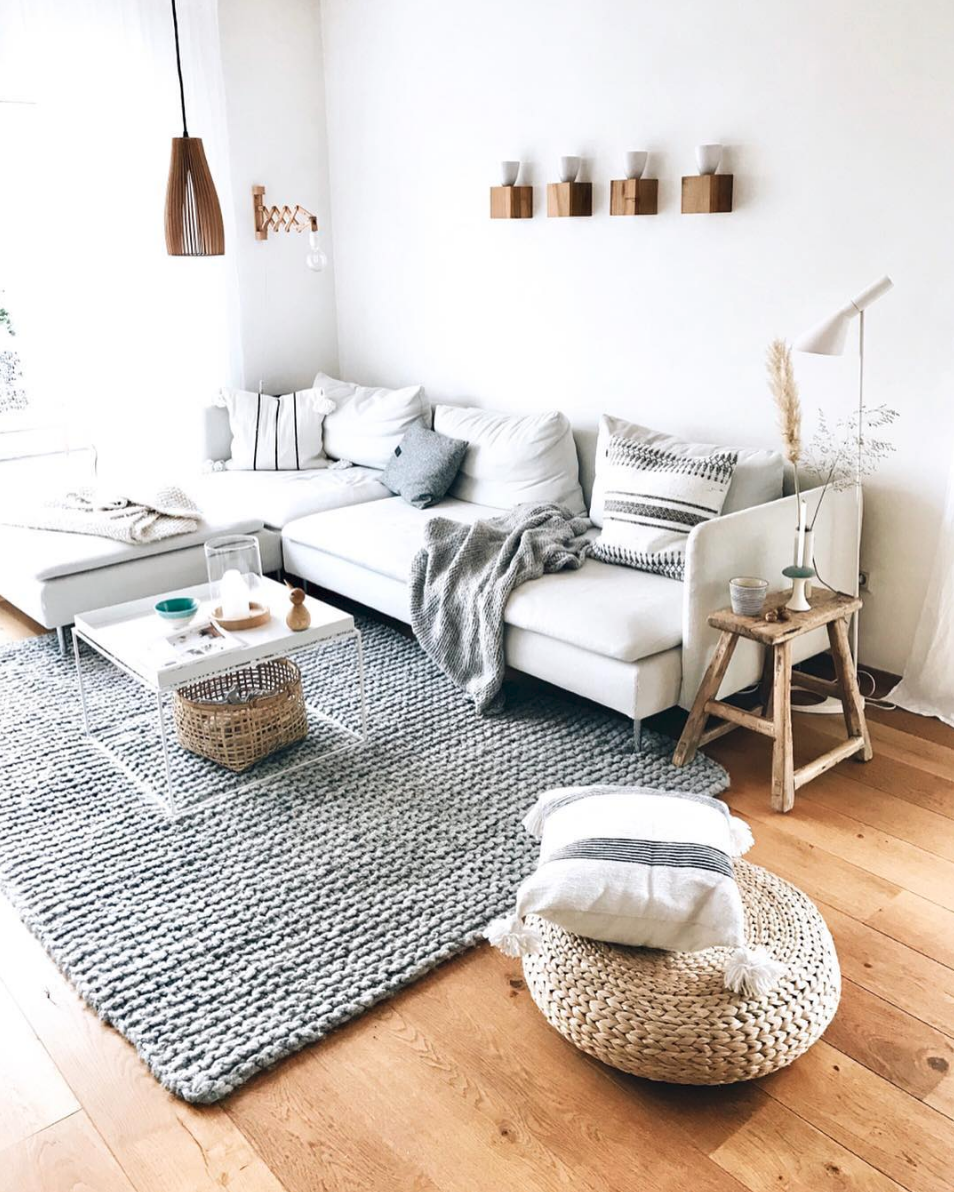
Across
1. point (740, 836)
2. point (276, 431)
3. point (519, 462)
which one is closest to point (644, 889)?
point (740, 836)

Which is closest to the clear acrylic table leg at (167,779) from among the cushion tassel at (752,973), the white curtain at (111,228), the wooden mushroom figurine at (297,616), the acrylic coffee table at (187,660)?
the acrylic coffee table at (187,660)

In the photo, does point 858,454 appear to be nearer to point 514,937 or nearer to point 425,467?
point 425,467

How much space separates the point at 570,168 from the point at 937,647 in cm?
206

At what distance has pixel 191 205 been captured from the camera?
11.1ft

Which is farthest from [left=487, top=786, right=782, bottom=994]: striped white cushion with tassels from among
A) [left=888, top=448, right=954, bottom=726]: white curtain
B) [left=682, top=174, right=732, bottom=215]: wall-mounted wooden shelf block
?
[left=682, top=174, right=732, bottom=215]: wall-mounted wooden shelf block

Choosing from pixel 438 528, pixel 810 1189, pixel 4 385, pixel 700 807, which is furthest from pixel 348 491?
pixel 810 1189

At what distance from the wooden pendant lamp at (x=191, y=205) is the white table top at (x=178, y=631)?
113 cm

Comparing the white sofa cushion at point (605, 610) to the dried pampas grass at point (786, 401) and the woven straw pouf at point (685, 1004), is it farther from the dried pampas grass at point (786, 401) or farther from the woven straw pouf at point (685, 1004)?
the woven straw pouf at point (685, 1004)

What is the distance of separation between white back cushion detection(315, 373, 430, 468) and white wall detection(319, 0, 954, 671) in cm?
29

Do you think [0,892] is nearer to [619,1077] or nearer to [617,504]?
[619,1077]

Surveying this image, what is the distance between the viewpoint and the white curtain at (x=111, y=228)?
169 inches

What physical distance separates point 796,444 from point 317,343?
10.2ft

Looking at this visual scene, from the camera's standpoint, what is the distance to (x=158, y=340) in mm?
4793

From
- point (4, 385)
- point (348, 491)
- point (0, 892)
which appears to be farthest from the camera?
point (4, 385)
